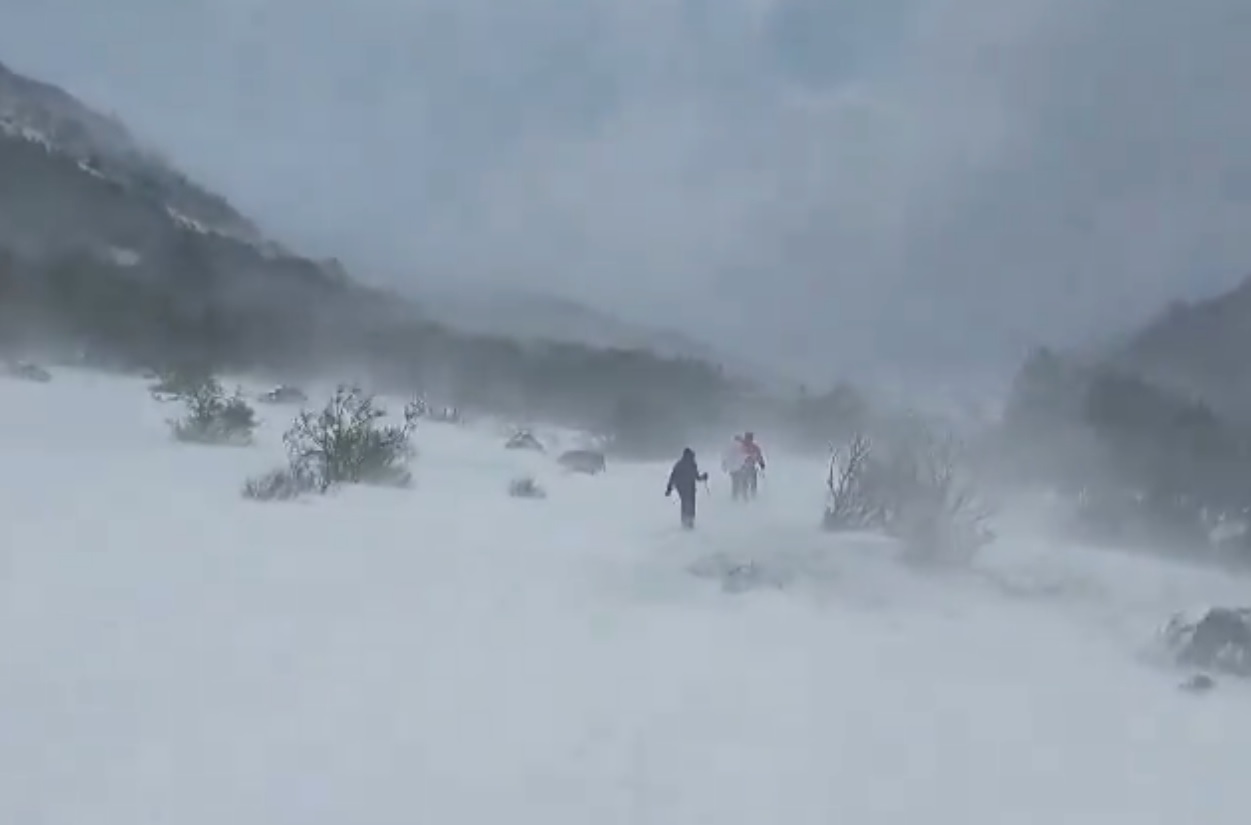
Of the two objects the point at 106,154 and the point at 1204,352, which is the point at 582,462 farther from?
the point at 106,154

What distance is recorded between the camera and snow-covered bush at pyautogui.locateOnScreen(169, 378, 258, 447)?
76.4 ft

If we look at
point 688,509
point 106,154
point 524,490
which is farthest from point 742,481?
point 106,154

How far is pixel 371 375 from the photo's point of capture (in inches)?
2053

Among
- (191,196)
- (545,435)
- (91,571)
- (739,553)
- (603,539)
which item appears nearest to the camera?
(91,571)

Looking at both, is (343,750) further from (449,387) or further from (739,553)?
(449,387)

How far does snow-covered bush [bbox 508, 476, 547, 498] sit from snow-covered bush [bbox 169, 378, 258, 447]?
259 inches

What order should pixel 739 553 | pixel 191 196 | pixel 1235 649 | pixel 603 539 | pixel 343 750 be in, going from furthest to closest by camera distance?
pixel 191 196 < pixel 603 539 < pixel 739 553 < pixel 1235 649 < pixel 343 750

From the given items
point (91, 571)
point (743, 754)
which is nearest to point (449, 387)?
point (91, 571)

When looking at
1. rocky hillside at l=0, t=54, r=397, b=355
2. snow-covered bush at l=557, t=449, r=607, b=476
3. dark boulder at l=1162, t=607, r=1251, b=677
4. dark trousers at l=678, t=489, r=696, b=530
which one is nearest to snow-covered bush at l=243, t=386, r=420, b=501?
dark trousers at l=678, t=489, r=696, b=530

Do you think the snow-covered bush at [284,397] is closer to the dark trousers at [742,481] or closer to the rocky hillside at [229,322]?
the rocky hillside at [229,322]

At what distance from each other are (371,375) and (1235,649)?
45.3 m

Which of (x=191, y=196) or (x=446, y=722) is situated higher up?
(x=191, y=196)

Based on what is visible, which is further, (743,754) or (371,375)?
(371,375)

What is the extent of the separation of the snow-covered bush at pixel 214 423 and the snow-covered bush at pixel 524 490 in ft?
21.6
